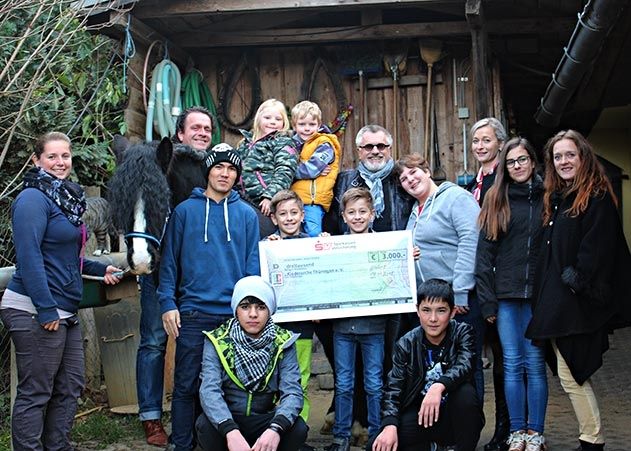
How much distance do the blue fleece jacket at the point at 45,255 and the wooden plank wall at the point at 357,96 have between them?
13.3ft

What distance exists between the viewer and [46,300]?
4.68 meters

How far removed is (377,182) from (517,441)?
181 centimetres

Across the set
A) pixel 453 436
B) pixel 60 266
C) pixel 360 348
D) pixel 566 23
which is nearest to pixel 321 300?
pixel 360 348

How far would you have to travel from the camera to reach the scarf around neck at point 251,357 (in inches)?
187

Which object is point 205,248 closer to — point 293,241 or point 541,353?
point 293,241

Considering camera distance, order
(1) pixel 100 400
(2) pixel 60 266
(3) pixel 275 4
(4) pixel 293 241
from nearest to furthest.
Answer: (2) pixel 60 266 → (4) pixel 293 241 → (1) pixel 100 400 → (3) pixel 275 4

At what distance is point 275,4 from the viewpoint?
26.6ft

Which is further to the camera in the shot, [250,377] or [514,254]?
[514,254]

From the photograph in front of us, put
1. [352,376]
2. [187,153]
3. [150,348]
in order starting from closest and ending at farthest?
1. [352,376]
2. [187,153]
3. [150,348]

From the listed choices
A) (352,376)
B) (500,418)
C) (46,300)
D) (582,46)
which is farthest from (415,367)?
(582,46)

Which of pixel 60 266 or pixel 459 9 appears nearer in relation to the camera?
pixel 60 266

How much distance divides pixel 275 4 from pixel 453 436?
185 inches

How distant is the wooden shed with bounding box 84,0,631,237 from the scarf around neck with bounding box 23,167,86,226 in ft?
11.6

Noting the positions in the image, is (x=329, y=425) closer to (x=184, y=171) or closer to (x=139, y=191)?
(x=184, y=171)
